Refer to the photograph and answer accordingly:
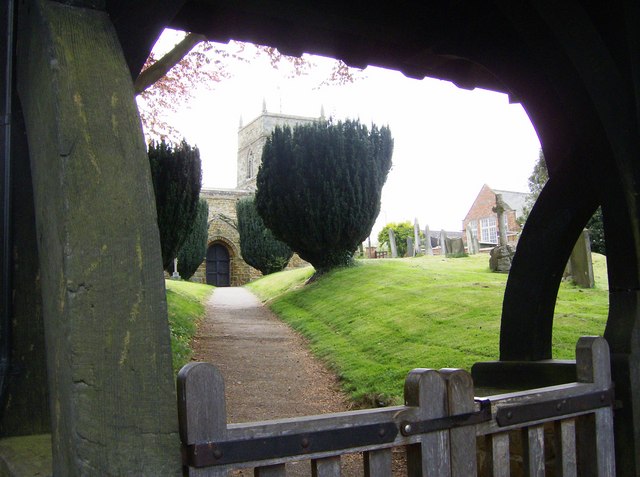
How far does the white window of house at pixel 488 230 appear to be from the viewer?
47.8m

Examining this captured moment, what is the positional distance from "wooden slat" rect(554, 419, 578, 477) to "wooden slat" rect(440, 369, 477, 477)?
58 cm

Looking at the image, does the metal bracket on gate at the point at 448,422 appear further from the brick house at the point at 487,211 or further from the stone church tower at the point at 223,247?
the brick house at the point at 487,211

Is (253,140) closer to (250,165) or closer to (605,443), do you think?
(250,165)

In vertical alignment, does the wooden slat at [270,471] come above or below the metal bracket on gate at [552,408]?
above

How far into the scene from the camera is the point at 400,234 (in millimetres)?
34344

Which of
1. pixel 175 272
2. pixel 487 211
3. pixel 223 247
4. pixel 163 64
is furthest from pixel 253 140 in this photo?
pixel 163 64

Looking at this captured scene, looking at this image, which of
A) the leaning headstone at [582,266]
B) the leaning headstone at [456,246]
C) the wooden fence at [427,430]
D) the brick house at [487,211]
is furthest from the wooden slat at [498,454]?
the brick house at [487,211]

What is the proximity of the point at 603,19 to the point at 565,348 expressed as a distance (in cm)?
486

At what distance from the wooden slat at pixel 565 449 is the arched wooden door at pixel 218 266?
3522 centimetres

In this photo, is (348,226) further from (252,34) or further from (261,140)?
(261,140)

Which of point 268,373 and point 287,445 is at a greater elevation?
point 287,445

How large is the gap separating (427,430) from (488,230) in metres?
48.8

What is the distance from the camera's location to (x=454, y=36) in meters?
3.22

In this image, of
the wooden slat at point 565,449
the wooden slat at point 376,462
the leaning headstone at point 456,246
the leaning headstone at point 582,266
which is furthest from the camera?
the leaning headstone at point 456,246
